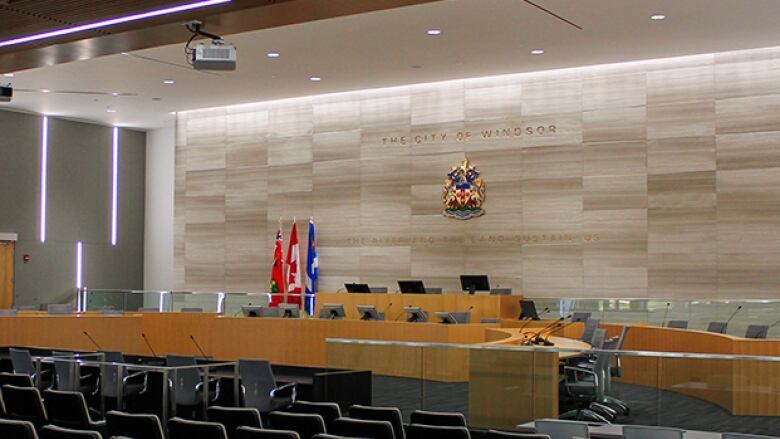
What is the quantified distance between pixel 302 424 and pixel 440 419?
0.98 m

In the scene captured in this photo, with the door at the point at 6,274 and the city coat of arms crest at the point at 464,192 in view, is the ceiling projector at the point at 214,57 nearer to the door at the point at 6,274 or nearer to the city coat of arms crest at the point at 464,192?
the city coat of arms crest at the point at 464,192

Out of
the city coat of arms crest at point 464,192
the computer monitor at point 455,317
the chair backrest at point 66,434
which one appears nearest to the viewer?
the chair backrest at point 66,434

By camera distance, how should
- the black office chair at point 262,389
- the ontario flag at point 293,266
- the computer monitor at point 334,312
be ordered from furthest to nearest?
the ontario flag at point 293,266
the computer monitor at point 334,312
the black office chair at point 262,389

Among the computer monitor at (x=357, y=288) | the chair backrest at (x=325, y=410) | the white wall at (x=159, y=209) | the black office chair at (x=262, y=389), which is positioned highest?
the white wall at (x=159, y=209)

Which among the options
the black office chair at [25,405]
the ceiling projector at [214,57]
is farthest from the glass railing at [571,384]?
the ceiling projector at [214,57]

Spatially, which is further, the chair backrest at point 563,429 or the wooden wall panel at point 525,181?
the wooden wall panel at point 525,181

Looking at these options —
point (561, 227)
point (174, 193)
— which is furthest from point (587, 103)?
point (174, 193)

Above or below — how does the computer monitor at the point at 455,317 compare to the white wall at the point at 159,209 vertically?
below

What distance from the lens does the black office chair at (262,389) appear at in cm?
985

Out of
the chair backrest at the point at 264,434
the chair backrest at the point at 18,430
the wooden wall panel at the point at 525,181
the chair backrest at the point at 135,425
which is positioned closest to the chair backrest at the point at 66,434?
the chair backrest at the point at 18,430

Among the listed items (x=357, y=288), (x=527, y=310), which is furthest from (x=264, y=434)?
(x=357, y=288)

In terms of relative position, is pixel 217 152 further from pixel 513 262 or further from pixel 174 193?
pixel 513 262

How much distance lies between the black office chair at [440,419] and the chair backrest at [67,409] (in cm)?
289

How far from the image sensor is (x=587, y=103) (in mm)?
17000
